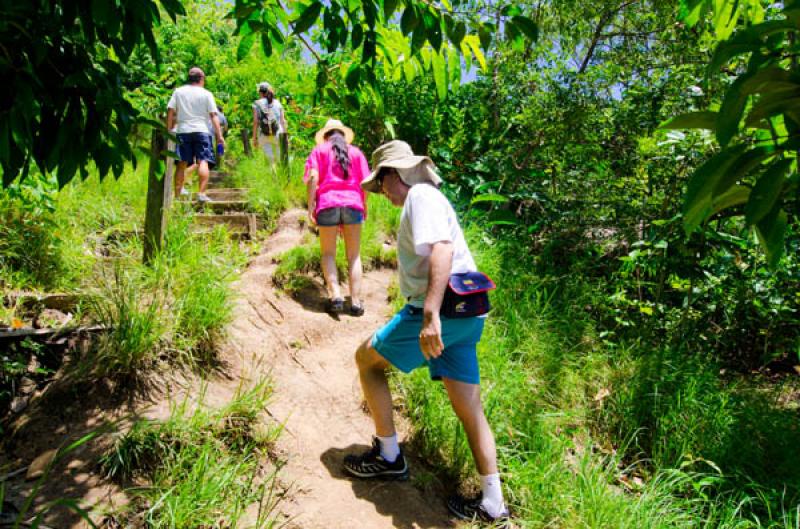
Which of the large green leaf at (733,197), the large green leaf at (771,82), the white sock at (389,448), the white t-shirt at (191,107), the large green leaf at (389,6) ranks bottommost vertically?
the white sock at (389,448)

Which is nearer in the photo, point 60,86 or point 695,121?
point 695,121

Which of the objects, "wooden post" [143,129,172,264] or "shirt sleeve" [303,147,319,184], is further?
"shirt sleeve" [303,147,319,184]

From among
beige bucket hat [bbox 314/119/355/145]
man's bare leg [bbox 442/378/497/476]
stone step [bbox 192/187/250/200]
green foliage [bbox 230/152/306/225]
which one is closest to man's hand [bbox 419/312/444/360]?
man's bare leg [bbox 442/378/497/476]

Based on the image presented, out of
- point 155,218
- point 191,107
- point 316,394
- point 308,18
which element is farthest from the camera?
point 191,107

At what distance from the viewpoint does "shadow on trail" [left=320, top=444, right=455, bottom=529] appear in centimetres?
305

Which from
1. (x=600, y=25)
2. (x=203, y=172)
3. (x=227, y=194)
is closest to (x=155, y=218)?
(x=203, y=172)

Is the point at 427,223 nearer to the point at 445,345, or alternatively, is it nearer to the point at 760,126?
the point at 445,345

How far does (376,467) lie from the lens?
327 cm

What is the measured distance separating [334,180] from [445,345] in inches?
103

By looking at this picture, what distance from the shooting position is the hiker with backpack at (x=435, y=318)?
2.72 meters

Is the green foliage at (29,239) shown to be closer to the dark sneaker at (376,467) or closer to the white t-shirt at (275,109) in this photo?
the dark sneaker at (376,467)

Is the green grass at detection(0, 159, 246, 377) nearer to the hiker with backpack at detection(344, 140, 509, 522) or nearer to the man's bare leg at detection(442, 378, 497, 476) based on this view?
the hiker with backpack at detection(344, 140, 509, 522)

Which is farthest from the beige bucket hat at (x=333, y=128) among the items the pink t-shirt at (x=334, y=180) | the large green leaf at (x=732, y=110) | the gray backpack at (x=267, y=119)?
the large green leaf at (x=732, y=110)

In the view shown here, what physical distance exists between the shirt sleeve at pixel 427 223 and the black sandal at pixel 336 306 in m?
2.44
